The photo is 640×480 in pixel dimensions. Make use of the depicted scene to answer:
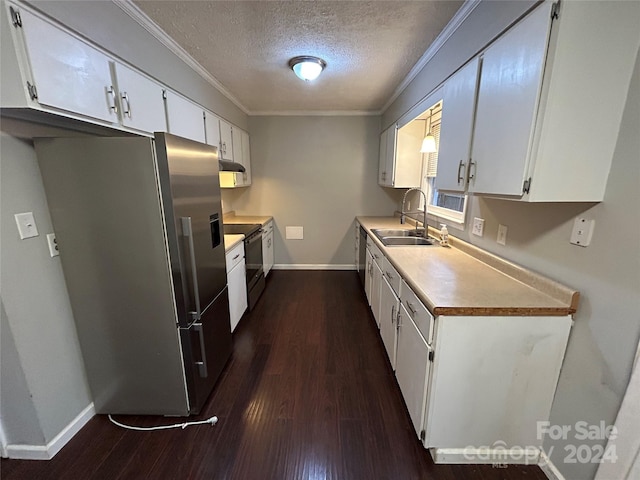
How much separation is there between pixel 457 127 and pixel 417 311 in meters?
1.16

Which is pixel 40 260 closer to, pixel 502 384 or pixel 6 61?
pixel 6 61

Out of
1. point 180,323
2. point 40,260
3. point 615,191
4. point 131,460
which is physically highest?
point 615,191

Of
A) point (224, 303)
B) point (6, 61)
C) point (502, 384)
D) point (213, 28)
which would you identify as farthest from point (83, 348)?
point (502, 384)

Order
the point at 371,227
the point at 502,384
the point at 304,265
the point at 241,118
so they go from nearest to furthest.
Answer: the point at 502,384 → the point at 371,227 → the point at 241,118 → the point at 304,265

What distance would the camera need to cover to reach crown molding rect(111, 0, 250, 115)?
62.6 inches

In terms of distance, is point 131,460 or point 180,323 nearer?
point 131,460

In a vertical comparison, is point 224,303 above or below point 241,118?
below

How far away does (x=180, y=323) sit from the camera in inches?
63.0

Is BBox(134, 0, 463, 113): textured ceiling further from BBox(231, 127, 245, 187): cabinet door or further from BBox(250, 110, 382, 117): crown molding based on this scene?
BBox(250, 110, 382, 117): crown molding

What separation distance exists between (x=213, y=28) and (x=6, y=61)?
4.03 feet

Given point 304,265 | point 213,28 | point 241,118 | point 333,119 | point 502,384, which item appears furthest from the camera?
point 304,265

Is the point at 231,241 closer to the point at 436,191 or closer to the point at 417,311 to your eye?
the point at 417,311

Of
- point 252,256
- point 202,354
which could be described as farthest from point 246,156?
point 202,354

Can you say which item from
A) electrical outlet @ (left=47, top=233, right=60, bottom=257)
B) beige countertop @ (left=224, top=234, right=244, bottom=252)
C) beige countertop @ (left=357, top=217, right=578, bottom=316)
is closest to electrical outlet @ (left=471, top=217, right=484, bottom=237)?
beige countertop @ (left=357, top=217, right=578, bottom=316)
